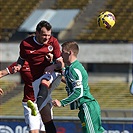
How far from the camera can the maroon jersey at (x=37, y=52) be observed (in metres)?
8.62

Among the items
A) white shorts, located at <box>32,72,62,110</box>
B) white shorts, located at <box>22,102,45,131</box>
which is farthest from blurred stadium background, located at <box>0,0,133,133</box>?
white shorts, located at <box>32,72,62,110</box>

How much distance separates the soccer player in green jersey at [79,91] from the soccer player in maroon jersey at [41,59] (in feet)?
2.87

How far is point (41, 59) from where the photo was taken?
342 inches

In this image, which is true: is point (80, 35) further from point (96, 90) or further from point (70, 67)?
point (70, 67)

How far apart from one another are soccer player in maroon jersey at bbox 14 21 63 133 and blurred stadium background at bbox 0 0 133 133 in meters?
8.91

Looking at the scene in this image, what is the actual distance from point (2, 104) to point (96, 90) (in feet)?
9.78

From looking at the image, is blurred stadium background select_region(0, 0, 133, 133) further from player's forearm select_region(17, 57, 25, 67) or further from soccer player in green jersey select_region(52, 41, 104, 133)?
soccer player in green jersey select_region(52, 41, 104, 133)

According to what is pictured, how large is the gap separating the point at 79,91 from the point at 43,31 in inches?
48.8

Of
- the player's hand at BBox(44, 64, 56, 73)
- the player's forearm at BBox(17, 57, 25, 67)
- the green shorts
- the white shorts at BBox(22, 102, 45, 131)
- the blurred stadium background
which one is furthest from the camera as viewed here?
the blurred stadium background

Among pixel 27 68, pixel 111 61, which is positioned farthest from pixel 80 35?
pixel 27 68

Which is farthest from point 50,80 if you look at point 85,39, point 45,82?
point 85,39

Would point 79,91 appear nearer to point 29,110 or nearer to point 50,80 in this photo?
point 50,80

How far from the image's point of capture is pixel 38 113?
8.90 m

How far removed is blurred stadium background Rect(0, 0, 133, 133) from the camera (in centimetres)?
1877
